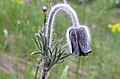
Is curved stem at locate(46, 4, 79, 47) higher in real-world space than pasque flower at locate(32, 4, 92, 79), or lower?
higher

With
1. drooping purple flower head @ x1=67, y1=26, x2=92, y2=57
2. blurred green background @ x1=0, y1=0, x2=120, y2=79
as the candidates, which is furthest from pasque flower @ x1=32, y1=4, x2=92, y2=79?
blurred green background @ x1=0, y1=0, x2=120, y2=79

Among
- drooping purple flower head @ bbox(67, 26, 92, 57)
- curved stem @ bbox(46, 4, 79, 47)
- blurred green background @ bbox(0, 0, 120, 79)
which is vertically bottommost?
blurred green background @ bbox(0, 0, 120, 79)

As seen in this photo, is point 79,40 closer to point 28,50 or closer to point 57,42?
point 57,42

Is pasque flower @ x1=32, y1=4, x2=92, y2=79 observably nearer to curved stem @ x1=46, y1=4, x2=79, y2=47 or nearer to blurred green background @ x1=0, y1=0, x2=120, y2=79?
curved stem @ x1=46, y1=4, x2=79, y2=47

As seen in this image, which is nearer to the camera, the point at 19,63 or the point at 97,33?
the point at 19,63

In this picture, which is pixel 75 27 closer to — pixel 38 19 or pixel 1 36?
pixel 1 36

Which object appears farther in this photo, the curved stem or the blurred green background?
the blurred green background

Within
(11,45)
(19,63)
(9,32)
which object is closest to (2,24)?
(9,32)

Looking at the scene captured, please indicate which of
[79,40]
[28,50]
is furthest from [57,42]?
[28,50]
